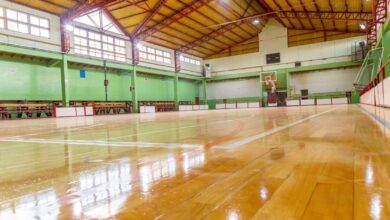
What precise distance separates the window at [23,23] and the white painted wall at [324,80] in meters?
26.6

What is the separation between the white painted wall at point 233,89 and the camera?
34.6 metres

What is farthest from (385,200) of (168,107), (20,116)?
(168,107)

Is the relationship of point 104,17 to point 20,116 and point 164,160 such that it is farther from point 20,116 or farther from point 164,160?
point 164,160

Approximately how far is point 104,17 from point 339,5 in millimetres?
19691

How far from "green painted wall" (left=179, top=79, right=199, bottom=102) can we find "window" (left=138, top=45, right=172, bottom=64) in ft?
14.2

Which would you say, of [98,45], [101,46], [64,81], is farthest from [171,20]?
[64,81]

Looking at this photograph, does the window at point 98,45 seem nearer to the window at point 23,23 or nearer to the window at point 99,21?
the window at point 99,21

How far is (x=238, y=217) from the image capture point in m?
0.96

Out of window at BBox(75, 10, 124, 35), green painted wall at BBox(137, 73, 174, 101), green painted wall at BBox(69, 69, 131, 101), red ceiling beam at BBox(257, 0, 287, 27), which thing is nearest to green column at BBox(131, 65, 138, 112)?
green painted wall at BBox(69, 69, 131, 101)

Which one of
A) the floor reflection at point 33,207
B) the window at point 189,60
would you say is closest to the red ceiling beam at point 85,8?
the window at point 189,60

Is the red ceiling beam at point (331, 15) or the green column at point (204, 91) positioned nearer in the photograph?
the red ceiling beam at point (331, 15)

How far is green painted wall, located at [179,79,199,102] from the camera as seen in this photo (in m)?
33.7

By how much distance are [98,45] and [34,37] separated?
539cm

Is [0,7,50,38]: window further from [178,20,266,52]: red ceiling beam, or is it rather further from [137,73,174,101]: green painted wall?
[178,20,266,52]: red ceiling beam
